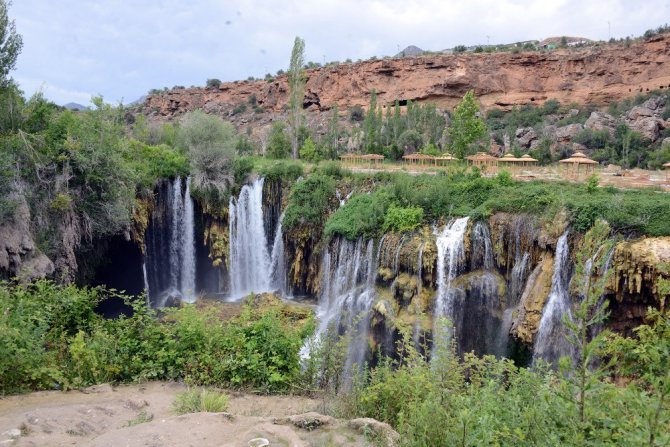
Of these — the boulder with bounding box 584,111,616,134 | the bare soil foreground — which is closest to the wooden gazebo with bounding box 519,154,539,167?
the boulder with bounding box 584,111,616,134

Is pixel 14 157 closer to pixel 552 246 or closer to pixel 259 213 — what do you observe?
pixel 259 213

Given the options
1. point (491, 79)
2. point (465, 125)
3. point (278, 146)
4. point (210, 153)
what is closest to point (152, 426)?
point (210, 153)

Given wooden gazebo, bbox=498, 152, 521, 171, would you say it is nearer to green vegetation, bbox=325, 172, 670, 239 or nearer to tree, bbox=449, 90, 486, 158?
tree, bbox=449, 90, 486, 158

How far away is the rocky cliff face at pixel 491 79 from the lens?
1880 inches

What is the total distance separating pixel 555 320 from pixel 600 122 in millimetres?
36597

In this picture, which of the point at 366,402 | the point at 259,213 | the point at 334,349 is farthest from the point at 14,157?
the point at 366,402

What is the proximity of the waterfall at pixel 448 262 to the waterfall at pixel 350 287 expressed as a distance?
2.13m

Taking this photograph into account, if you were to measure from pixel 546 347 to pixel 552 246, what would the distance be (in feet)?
8.95

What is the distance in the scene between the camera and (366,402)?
5348 mm

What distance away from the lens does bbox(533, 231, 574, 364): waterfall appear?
1160 cm

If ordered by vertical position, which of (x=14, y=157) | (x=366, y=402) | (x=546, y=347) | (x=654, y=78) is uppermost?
(x=654, y=78)

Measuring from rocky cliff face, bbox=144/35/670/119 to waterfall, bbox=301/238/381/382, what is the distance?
A: 4206 cm

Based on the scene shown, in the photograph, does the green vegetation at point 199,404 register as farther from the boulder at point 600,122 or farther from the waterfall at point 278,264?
the boulder at point 600,122

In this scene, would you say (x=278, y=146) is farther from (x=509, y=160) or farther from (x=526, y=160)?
(x=526, y=160)
